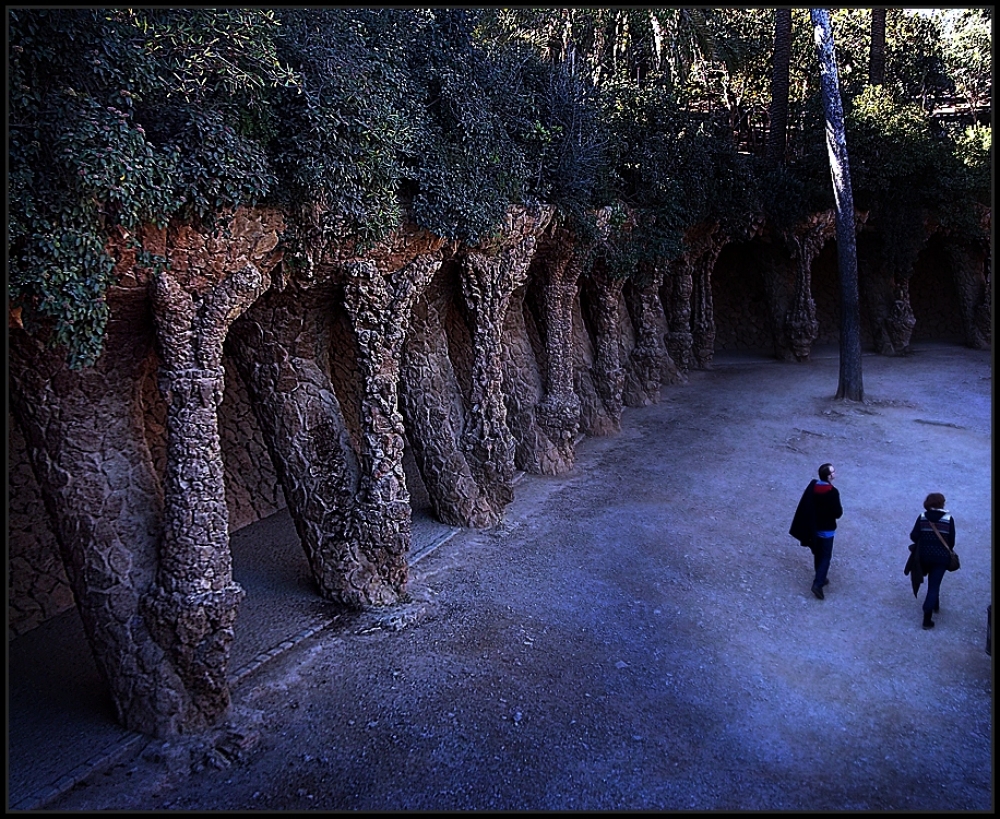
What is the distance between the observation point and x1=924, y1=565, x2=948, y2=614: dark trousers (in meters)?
8.67

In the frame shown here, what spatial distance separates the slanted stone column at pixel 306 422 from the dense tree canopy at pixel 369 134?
53.8 inches

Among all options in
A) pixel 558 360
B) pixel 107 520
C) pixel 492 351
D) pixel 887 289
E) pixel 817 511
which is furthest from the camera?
pixel 887 289

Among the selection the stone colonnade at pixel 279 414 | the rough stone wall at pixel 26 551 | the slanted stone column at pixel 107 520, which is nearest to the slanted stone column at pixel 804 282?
the stone colonnade at pixel 279 414

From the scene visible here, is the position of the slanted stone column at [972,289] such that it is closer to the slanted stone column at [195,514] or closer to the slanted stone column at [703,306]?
the slanted stone column at [703,306]

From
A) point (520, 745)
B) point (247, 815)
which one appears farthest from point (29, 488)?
point (520, 745)

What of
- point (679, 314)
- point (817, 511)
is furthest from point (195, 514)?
point (679, 314)

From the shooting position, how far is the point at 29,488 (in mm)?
9203

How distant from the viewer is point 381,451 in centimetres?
997

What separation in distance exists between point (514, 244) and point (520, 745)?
821 cm

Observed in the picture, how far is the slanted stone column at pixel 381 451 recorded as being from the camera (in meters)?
9.76

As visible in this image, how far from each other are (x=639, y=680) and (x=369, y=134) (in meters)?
6.77

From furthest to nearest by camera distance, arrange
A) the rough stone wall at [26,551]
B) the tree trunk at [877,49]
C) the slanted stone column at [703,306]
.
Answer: the slanted stone column at [703,306], the tree trunk at [877,49], the rough stone wall at [26,551]

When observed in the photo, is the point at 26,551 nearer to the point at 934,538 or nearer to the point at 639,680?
the point at 639,680

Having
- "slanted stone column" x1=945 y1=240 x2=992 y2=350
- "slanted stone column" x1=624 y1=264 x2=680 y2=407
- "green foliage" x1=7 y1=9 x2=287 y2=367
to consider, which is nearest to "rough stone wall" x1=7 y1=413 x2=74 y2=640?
"green foliage" x1=7 y1=9 x2=287 y2=367
